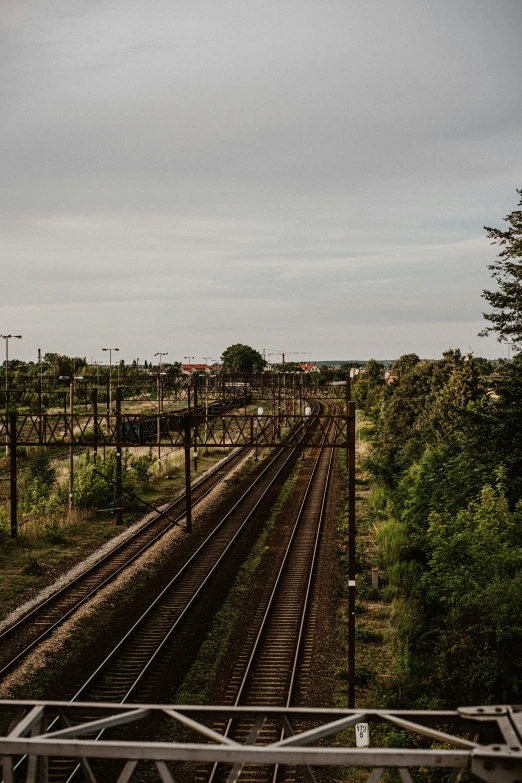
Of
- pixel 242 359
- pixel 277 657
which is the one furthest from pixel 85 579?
pixel 242 359

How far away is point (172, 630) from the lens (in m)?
18.1

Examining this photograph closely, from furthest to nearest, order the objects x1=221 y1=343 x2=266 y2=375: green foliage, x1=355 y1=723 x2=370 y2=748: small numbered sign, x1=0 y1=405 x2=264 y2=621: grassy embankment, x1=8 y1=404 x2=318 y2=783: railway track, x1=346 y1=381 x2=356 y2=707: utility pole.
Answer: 1. x1=221 y1=343 x2=266 y2=375: green foliage
2. x1=0 y1=405 x2=264 y2=621: grassy embankment
3. x1=8 y1=404 x2=318 y2=783: railway track
4. x1=346 y1=381 x2=356 y2=707: utility pole
5. x1=355 y1=723 x2=370 y2=748: small numbered sign

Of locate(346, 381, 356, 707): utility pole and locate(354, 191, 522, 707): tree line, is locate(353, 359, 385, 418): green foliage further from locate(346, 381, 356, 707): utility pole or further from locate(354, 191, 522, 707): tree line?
locate(346, 381, 356, 707): utility pole

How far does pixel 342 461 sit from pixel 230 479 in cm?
1138

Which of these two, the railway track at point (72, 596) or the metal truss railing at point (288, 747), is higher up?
the metal truss railing at point (288, 747)

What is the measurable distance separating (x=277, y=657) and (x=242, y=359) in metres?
138

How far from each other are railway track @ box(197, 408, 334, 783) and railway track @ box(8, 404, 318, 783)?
1553mm

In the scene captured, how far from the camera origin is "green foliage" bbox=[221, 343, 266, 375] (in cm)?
15150

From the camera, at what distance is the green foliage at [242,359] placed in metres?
152

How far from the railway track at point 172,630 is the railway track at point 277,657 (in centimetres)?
155

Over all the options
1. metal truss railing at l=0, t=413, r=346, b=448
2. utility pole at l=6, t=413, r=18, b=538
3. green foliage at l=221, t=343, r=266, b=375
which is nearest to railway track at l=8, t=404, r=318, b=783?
metal truss railing at l=0, t=413, r=346, b=448

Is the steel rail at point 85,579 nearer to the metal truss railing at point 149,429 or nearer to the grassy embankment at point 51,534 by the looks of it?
the grassy embankment at point 51,534

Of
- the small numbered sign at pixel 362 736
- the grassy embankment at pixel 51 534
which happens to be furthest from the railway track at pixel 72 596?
the small numbered sign at pixel 362 736

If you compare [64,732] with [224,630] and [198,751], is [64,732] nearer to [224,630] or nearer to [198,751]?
[198,751]
